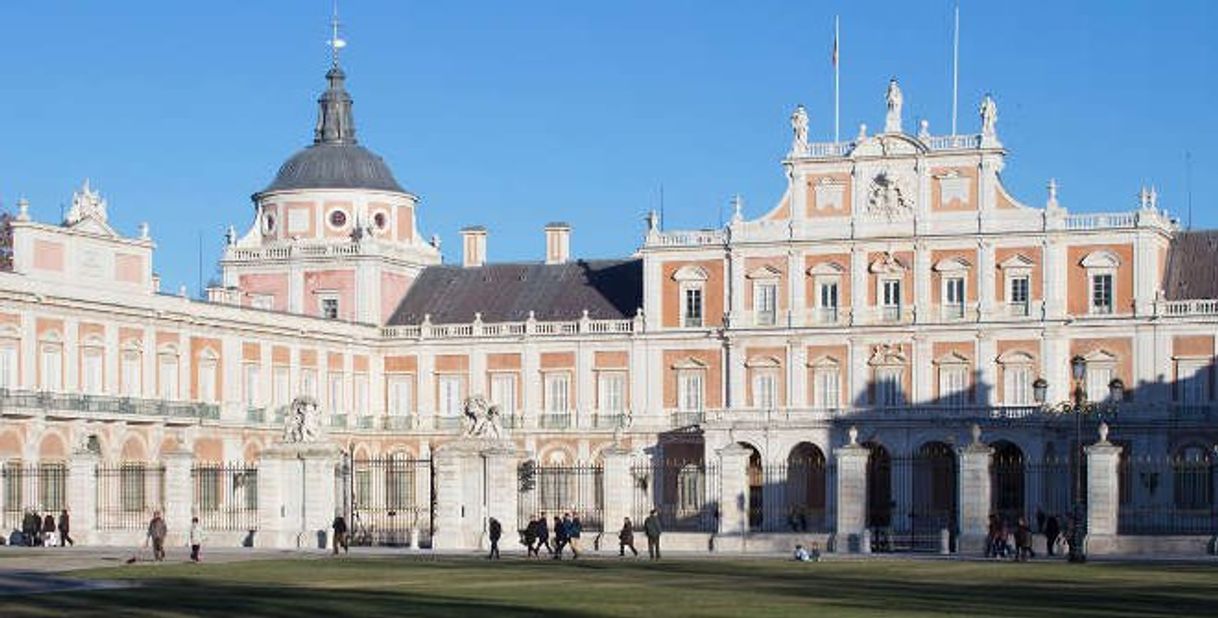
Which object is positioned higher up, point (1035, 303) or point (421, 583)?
point (1035, 303)

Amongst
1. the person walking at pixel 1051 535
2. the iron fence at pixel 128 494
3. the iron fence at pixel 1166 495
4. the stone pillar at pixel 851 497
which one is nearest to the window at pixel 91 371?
the iron fence at pixel 128 494

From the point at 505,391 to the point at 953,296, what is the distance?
15.9 metres

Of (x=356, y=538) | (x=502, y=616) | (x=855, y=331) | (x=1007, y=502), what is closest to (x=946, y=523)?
(x=1007, y=502)

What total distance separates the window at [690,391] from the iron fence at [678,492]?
6.86 feet

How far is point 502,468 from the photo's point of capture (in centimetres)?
5938

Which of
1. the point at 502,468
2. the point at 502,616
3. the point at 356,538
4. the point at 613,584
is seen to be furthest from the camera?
the point at 356,538

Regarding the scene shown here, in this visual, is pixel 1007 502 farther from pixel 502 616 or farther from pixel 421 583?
pixel 502 616

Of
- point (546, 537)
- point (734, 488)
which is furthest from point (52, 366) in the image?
point (546, 537)

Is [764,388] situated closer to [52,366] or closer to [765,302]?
[765,302]

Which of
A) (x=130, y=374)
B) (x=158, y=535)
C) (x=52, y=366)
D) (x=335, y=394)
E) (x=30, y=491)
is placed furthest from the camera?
(x=335, y=394)

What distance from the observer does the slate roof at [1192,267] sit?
84875mm

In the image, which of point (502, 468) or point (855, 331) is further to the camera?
point (855, 331)

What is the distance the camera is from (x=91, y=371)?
79.6 metres

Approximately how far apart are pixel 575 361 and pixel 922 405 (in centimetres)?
1237
